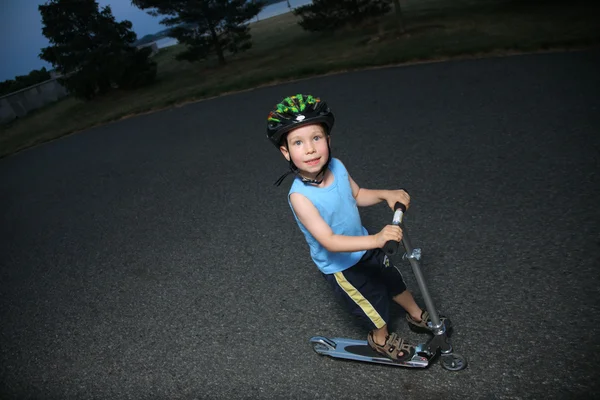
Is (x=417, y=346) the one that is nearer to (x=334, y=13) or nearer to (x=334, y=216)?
(x=334, y=216)

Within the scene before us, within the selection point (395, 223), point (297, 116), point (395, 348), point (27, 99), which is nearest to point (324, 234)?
point (395, 223)

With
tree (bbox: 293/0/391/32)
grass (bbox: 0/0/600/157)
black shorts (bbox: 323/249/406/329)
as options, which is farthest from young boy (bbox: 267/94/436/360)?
tree (bbox: 293/0/391/32)

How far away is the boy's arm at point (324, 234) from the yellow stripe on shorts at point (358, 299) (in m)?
0.30

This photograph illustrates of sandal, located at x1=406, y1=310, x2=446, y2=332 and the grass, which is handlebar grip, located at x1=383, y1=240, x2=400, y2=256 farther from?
the grass

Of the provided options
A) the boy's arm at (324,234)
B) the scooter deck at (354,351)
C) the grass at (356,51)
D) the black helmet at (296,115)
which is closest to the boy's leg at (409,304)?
the scooter deck at (354,351)

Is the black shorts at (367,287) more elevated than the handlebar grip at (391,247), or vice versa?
the handlebar grip at (391,247)

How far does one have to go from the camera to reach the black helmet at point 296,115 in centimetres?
206

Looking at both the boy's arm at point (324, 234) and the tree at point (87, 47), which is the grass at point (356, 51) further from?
the boy's arm at point (324, 234)

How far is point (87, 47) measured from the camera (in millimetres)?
16500

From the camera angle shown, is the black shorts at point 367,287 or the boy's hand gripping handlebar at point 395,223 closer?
the boy's hand gripping handlebar at point 395,223

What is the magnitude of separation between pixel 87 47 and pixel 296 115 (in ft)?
57.5

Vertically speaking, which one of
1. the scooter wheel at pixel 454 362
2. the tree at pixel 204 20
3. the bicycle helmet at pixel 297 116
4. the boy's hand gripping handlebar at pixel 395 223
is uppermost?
the tree at pixel 204 20

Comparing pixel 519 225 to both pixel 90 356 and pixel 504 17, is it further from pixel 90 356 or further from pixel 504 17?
pixel 504 17

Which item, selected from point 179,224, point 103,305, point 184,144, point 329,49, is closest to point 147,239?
point 179,224
